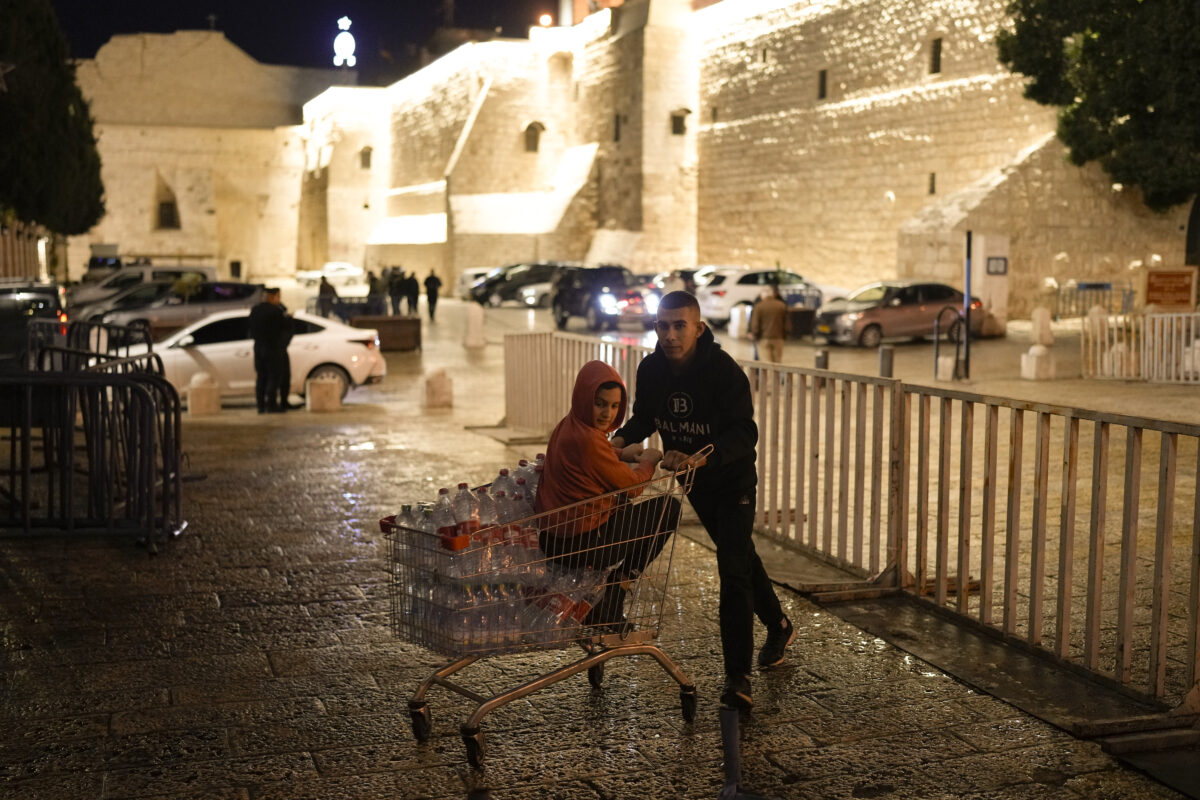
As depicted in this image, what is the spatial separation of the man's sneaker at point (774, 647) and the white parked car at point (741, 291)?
23212 mm

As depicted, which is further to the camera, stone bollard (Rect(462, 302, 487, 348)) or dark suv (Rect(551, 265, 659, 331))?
dark suv (Rect(551, 265, 659, 331))

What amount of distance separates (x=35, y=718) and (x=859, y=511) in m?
3.69

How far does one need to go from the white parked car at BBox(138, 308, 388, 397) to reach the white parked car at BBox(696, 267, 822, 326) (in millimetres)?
13412

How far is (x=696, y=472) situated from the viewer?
4613 millimetres

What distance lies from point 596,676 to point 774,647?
0.76 metres

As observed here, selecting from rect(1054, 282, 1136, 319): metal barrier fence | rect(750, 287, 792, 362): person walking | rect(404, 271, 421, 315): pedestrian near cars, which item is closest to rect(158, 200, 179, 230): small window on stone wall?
rect(404, 271, 421, 315): pedestrian near cars

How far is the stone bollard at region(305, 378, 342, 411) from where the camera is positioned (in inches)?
570

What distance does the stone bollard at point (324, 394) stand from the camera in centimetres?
1447

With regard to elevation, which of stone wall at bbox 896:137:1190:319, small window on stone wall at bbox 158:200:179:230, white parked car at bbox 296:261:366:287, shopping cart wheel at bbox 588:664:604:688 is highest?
small window on stone wall at bbox 158:200:179:230

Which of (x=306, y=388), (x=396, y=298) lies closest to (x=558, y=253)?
(x=396, y=298)

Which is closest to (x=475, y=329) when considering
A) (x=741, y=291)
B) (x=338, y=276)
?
(x=741, y=291)

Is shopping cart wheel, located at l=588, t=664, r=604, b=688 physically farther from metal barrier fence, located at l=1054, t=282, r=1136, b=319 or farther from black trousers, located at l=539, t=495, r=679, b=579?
metal barrier fence, located at l=1054, t=282, r=1136, b=319

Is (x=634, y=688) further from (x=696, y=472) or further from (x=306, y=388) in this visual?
(x=306, y=388)

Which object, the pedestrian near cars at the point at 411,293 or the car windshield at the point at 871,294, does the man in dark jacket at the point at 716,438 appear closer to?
the car windshield at the point at 871,294
